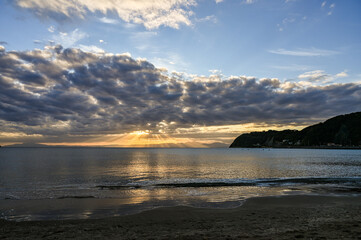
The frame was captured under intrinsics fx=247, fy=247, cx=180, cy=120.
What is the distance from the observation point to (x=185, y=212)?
17.3 metres

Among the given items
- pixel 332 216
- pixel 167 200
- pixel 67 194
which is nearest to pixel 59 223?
pixel 167 200

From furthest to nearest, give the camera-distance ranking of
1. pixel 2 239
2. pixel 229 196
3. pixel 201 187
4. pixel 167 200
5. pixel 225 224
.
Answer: pixel 201 187
pixel 229 196
pixel 167 200
pixel 225 224
pixel 2 239

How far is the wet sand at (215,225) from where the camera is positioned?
12.0 metres

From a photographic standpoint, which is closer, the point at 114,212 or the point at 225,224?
the point at 225,224

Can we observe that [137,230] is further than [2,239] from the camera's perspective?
Yes

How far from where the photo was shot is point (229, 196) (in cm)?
2392

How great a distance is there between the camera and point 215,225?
45.7 ft

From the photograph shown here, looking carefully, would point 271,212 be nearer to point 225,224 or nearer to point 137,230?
point 225,224

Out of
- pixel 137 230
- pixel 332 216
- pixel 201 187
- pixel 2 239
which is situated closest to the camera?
pixel 2 239

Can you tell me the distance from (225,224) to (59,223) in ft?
32.3

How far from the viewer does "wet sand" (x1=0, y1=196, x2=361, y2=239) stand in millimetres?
12000

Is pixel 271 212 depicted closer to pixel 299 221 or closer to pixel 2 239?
pixel 299 221

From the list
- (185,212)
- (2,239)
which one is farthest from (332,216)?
(2,239)

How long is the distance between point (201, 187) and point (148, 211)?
Result: 13680 mm
